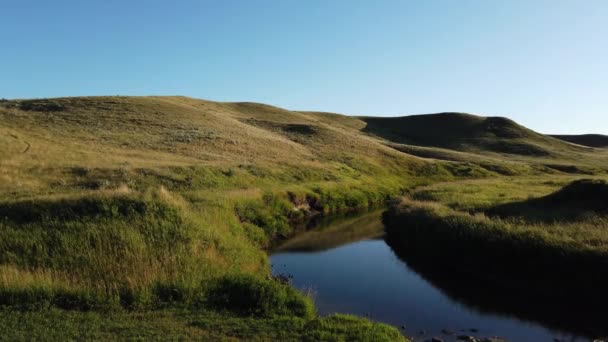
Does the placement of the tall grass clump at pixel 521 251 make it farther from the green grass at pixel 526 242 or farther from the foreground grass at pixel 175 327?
the foreground grass at pixel 175 327

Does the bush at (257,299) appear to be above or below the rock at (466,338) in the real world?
above

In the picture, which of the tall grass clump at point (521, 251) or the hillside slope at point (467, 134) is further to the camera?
the hillside slope at point (467, 134)

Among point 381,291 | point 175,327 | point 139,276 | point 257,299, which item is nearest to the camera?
point 175,327

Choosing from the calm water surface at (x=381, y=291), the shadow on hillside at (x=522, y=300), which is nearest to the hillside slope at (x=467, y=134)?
the calm water surface at (x=381, y=291)

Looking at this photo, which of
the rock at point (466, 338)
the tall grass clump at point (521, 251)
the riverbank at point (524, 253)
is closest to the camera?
the rock at point (466, 338)

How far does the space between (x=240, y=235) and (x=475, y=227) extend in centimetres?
1188

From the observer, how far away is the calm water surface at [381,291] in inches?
626

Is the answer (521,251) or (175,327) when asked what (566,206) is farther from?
(175,327)

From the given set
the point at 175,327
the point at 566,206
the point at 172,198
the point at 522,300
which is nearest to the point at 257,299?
the point at 175,327

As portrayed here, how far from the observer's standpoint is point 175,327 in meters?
11.3

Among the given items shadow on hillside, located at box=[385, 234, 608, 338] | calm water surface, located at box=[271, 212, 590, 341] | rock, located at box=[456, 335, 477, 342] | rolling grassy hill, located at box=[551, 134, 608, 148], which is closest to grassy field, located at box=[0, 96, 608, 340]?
calm water surface, located at box=[271, 212, 590, 341]

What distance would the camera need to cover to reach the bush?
13.1 m

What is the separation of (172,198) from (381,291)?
33.5 ft

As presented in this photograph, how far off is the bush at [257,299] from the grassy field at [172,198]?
0.05 m
